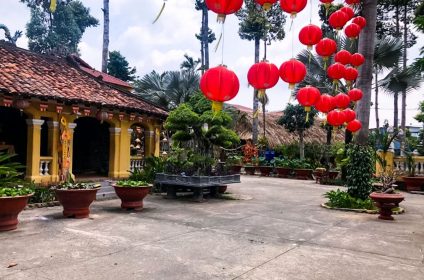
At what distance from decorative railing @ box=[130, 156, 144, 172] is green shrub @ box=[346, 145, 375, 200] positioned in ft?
26.4

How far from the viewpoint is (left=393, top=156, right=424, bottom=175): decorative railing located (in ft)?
56.1

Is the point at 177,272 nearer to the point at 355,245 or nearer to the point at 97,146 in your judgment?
the point at 355,245

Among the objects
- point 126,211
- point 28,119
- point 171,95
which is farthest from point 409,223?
point 171,95

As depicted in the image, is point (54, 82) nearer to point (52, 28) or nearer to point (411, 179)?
point (411, 179)

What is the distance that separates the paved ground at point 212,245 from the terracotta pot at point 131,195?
0.25m

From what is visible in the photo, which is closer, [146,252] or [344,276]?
[344,276]

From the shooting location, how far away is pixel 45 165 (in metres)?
12.3

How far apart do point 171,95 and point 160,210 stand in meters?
13.8

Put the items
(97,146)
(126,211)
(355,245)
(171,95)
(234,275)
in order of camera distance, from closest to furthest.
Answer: (234,275), (355,245), (126,211), (97,146), (171,95)

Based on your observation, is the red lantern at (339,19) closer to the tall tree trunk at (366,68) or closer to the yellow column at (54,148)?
the tall tree trunk at (366,68)

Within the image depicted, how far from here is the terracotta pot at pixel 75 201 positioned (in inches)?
329

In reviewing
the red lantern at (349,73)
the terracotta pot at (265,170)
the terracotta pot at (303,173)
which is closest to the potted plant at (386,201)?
the red lantern at (349,73)

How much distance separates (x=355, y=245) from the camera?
662cm

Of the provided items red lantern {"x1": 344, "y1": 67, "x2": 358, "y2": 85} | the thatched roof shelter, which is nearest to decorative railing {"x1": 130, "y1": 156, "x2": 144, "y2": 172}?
red lantern {"x1": 344, "y1": 67, "x2": 358, "y2": 85}
